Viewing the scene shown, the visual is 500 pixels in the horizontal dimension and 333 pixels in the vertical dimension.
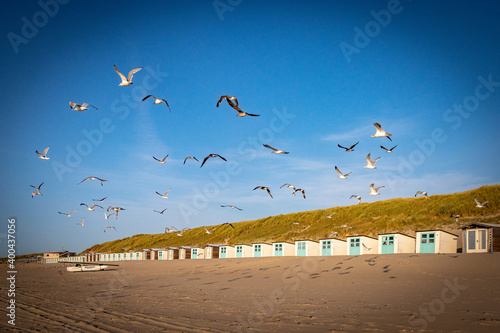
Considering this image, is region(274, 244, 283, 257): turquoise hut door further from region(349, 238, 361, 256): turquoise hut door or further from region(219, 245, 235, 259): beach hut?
region(349, 238, 361, 256): turquoise hut door

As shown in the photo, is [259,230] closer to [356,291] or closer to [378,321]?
[356,291]

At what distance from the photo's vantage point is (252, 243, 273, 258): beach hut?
164ft

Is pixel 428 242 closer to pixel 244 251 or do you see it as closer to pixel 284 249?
pixel 284 249

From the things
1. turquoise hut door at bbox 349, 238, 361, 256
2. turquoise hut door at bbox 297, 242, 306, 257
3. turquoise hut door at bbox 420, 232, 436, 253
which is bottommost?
turquoise hut door at bbox 297, 242, 306, 257

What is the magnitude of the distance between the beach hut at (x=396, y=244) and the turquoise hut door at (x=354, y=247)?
247 cm

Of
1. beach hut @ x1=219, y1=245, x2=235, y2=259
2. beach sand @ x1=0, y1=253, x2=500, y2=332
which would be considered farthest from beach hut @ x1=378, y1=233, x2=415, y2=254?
beach hut @ x1=219, y1=245, x2=235, y2=259

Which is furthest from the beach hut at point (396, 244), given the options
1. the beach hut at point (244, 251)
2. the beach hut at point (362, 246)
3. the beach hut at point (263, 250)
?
the beach hut at point (244, 251)

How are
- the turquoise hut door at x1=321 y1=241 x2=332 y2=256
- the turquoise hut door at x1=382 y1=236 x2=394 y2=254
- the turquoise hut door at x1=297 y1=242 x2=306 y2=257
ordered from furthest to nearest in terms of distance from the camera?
the turquoise hut door at x1=297 y1=242 x2=306 y2=257 → the turquoise hut door at x1=321 y1=241 x2=332 y2=256 → the turquoise hut door at x1=382 y1=236 x2=394 y2=254

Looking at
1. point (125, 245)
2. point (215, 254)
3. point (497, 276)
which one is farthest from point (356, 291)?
point (125, 245)

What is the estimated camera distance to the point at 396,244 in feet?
120

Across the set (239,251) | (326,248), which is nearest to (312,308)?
(326,248)

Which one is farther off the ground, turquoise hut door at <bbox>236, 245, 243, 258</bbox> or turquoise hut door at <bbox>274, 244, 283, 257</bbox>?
turquoise hut door at <bbox>274, 244, 283, 257</bbox>

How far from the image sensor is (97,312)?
13.7m

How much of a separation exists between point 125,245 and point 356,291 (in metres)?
122
